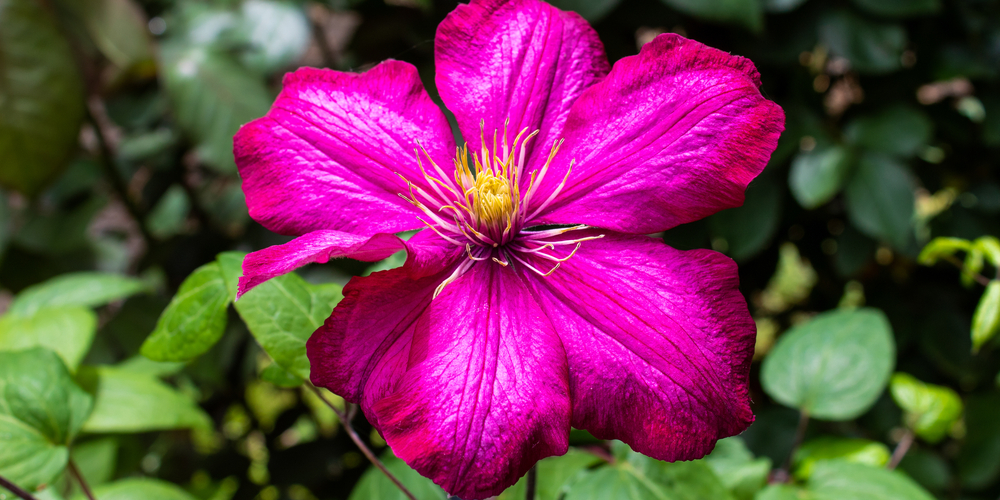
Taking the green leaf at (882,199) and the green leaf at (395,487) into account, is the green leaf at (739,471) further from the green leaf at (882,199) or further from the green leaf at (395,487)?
the green leaf at (882,199)

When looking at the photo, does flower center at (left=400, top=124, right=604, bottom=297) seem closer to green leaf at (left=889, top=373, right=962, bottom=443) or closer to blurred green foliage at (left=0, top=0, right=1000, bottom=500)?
blurred green foliage at (left=0, top=0, right=1000, bottom=500)

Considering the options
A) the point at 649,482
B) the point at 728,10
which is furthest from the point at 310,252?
the point at 728,10

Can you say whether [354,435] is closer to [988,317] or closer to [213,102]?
[988,317]

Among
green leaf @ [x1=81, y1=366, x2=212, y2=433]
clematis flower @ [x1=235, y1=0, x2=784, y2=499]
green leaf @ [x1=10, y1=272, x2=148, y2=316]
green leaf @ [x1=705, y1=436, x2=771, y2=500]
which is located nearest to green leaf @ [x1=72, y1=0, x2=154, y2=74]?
green leaf @ [x1=10, y1=272, x2=148, y2=316]

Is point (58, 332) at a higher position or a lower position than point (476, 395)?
lower

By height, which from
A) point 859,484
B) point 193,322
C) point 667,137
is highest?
point 667,137

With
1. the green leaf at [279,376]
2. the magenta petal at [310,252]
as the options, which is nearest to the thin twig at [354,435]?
the green leaf at [279,376]

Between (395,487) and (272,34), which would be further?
(272,34)
